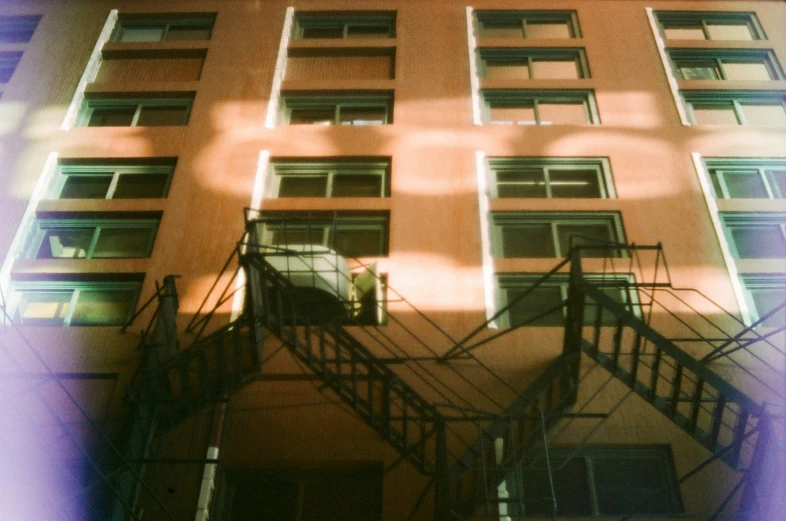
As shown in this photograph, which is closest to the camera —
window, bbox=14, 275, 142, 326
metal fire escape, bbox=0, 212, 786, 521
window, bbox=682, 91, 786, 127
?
metal fire escape, bbox=0, 212, 786, 521

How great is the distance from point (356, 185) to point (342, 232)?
151cm

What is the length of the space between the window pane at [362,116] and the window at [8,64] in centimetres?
887

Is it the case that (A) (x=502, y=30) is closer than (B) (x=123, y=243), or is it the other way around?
(B) (x=123, y=243)

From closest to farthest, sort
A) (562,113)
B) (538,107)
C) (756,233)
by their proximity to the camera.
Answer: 1. (756,233)
2. (562,113)
3. (538,107)

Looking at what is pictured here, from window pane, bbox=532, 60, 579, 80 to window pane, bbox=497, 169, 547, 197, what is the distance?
3850mm

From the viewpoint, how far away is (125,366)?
11.5m

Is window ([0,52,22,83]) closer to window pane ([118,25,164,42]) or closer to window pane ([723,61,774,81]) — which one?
window pane ([118,25,164,42])

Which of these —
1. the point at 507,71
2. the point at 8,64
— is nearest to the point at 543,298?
the point at 507,71

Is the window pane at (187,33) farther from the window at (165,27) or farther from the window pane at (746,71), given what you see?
the window pane at (746,71)

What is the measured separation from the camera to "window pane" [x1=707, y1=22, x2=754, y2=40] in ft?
62.3

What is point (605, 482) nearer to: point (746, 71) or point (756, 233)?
point (756, 233)

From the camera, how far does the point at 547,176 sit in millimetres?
15227

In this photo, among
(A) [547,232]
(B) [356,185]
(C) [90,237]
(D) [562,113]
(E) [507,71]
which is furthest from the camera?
(E) [507,71]

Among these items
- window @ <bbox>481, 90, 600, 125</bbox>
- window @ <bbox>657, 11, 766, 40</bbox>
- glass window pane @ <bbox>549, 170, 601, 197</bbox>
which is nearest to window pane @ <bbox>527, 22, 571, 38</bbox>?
window @ <bbox>657, 11, 766, 40</bbox>
